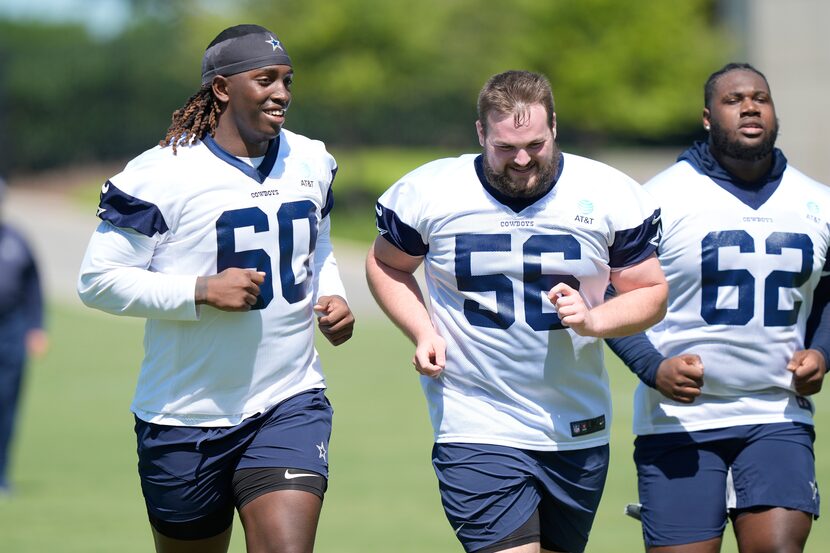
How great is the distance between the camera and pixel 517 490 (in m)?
5.15

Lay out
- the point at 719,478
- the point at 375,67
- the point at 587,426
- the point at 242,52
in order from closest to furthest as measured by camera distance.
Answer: the point at 587,426 → the point at 242,52 → the point at 719,478 → the point at 375,67

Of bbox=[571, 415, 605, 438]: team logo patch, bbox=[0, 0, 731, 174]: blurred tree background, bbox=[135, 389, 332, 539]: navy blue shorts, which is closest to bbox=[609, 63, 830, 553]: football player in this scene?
bbox=[571, 415, 605, 438]: team logo patch

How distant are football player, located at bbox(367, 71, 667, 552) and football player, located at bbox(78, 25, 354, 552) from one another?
456 mm

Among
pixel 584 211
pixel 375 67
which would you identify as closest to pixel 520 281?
pixel 584 211

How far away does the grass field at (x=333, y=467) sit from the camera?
8.70 meters

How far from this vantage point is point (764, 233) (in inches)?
223

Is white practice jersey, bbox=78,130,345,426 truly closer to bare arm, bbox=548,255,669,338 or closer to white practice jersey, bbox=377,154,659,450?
white practice jersey, bbox=377,154,659,450

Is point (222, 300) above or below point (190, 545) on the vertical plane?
above

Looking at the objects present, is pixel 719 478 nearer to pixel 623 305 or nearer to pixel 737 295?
pixel 737 295

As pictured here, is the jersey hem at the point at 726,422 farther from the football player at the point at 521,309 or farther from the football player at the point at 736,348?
the football player at the point at 521,309

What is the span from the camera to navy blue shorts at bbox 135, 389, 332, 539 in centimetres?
527

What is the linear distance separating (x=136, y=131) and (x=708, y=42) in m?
15.6

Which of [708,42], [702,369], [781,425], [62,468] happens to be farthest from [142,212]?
[708,42]

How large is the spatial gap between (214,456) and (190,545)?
0.44 metres
